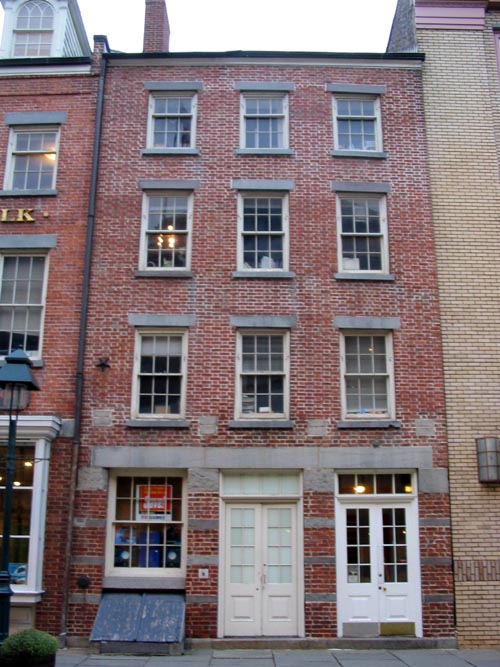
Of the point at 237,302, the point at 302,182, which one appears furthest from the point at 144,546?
the point at 302,182

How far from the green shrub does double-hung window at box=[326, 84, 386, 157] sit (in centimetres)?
1191

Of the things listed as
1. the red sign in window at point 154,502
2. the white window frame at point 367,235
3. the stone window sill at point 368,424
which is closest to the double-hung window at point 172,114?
the white window frame at point 367,235

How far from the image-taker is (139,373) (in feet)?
48.8

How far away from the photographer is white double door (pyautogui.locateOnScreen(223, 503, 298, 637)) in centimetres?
1370

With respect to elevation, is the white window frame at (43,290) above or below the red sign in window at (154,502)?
above

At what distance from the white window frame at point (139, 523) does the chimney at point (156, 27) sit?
10397 mm

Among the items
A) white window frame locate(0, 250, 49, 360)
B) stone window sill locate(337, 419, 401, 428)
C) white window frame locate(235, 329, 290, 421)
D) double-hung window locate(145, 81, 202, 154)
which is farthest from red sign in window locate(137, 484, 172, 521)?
double-hung window locate(145, 81, 202, 154)

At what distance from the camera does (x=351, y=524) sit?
1416 cm

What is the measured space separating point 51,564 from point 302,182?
9.67 metres

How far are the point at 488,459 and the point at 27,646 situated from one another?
936 centimetres

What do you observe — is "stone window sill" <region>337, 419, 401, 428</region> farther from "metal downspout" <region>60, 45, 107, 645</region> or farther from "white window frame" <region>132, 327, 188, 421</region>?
"metal downspout" <region>60, 45, 107, 645</region>

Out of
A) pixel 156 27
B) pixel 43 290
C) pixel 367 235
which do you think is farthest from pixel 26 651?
pixel 156 27

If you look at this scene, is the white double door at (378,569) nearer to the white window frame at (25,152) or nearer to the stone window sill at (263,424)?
the stone window sill at (263,424)

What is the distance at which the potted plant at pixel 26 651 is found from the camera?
352 inches
